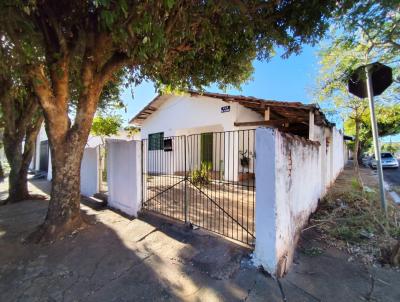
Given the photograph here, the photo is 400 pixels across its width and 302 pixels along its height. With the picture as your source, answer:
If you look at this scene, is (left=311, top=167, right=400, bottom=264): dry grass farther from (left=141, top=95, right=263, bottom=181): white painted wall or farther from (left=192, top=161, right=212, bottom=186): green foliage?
(left=192, top=161, right=212, bottom=186): green foliage

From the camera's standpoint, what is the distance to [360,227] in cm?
459

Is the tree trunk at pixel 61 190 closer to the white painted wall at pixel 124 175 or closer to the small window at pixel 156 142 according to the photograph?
the white painted wall at pixel 124 175

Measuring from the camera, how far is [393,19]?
12.4 ft

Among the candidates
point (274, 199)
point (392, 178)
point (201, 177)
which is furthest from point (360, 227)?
point (392, 178)

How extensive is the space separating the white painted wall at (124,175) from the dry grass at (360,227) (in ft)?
13.5

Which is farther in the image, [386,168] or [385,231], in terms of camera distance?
[386,168]

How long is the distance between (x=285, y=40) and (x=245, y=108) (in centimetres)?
549

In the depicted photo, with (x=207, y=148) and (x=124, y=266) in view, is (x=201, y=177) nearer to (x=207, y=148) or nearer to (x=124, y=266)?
(x=207, y=148)

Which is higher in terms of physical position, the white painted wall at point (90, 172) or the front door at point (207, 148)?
the front door at point (207, 148)

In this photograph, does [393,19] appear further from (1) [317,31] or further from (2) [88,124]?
(2) [88,124]

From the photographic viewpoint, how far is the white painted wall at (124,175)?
5.60 meters

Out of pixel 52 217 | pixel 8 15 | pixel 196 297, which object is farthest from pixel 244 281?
pixel 8 15

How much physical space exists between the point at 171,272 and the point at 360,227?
3.81m

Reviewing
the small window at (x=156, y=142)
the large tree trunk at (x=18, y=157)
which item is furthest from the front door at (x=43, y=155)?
the large tree trunk at (x=18, y=157)
